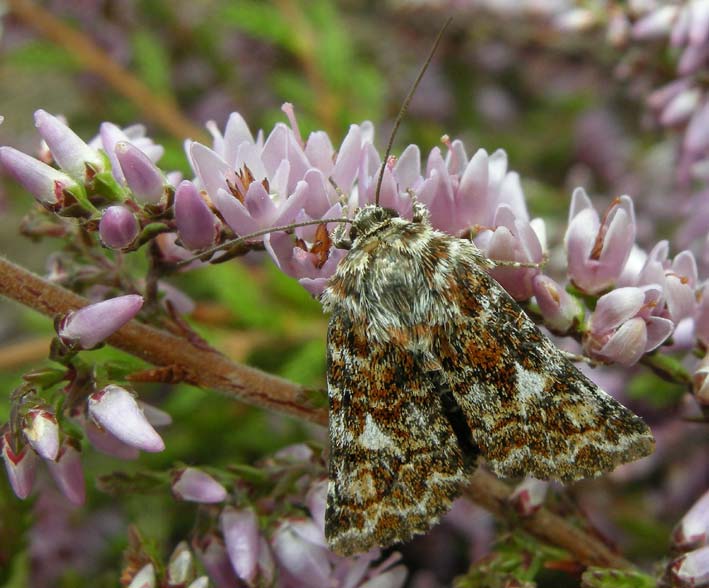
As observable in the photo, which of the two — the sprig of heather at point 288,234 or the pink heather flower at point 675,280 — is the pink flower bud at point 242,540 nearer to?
the sprig of heather at point 288,234

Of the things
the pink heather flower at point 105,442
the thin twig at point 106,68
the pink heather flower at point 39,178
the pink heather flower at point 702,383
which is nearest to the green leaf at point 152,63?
the thin twig at point 106,68

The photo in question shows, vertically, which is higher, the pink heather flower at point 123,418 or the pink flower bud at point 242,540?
the pink heather flower at point 123,418

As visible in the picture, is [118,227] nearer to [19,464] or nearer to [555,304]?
[19,464]

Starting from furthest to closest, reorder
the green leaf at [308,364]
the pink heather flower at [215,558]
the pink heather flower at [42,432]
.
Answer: the green leaf at [308,364], the pink heather flower at [215,558], the pink heather flower at [42,432]

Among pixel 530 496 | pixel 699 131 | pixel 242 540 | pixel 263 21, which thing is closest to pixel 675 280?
pixel 530 496

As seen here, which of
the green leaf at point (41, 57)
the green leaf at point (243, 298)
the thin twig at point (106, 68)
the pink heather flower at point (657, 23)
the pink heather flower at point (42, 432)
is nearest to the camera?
the pink heather flower at point (42, 432)

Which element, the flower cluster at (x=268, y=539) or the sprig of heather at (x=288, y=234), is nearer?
the sprig of heather at (x=288, y=234)

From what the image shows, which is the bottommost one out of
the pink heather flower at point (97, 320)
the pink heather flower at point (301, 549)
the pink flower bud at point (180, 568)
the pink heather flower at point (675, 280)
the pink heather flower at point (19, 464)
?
the pink flower bud at point (180, 568)
